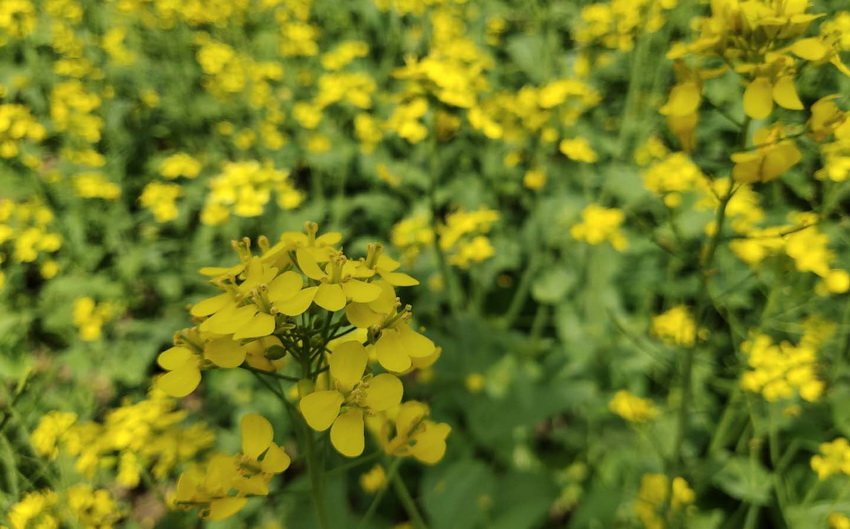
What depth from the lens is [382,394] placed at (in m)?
0.92

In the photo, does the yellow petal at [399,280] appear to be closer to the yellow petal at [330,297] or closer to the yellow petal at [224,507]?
the yellow petal at [330,297]

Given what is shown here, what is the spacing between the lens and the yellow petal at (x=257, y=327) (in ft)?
2.79

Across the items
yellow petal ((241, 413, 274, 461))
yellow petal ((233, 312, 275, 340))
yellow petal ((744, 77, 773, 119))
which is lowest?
yellow petal ((241, 413, 274, 461))

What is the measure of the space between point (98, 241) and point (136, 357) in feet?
3.32

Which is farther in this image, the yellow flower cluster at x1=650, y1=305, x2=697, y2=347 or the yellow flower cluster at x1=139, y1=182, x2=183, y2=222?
the yellow flower cluster at x1=139, y1=182, x2=183, y2=222

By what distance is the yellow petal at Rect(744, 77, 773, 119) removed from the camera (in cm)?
113

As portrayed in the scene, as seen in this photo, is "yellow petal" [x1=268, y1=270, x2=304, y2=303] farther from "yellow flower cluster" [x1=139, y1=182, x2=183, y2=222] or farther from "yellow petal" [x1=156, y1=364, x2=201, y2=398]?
"yellow flower cluster" [x1=139, y1=182, x2=183, y2=222]

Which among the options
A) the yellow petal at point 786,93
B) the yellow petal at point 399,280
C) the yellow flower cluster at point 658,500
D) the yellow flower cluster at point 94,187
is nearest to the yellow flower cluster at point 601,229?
the yellow flower cluster at point 658,500

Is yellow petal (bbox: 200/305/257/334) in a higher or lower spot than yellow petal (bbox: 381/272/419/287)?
higher

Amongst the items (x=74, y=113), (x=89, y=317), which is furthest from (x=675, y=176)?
(x=74, y=113)

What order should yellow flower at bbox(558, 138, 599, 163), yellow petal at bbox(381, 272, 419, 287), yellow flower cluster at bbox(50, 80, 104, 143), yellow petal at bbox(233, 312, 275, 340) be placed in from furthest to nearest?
yellow flower cluster at bbox(50, 80, 104, 143) → yellow flower at bbox(558, 138, 599, 163) → yellow petal at bbox(381, 272, 419, 287) → yellow petal at bbox(233, 312, 275, 340)

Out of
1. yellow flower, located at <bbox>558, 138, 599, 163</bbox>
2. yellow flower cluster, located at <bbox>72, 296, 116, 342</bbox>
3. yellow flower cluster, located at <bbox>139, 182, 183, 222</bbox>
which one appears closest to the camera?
yellow flower, located at <bbox>558, 138, 599, 163</bbox>

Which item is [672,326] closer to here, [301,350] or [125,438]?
[301,350]

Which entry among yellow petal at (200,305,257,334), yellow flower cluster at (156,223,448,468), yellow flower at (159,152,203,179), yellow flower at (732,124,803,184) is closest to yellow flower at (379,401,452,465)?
yellow flower cluster at (156,223,448,468)
